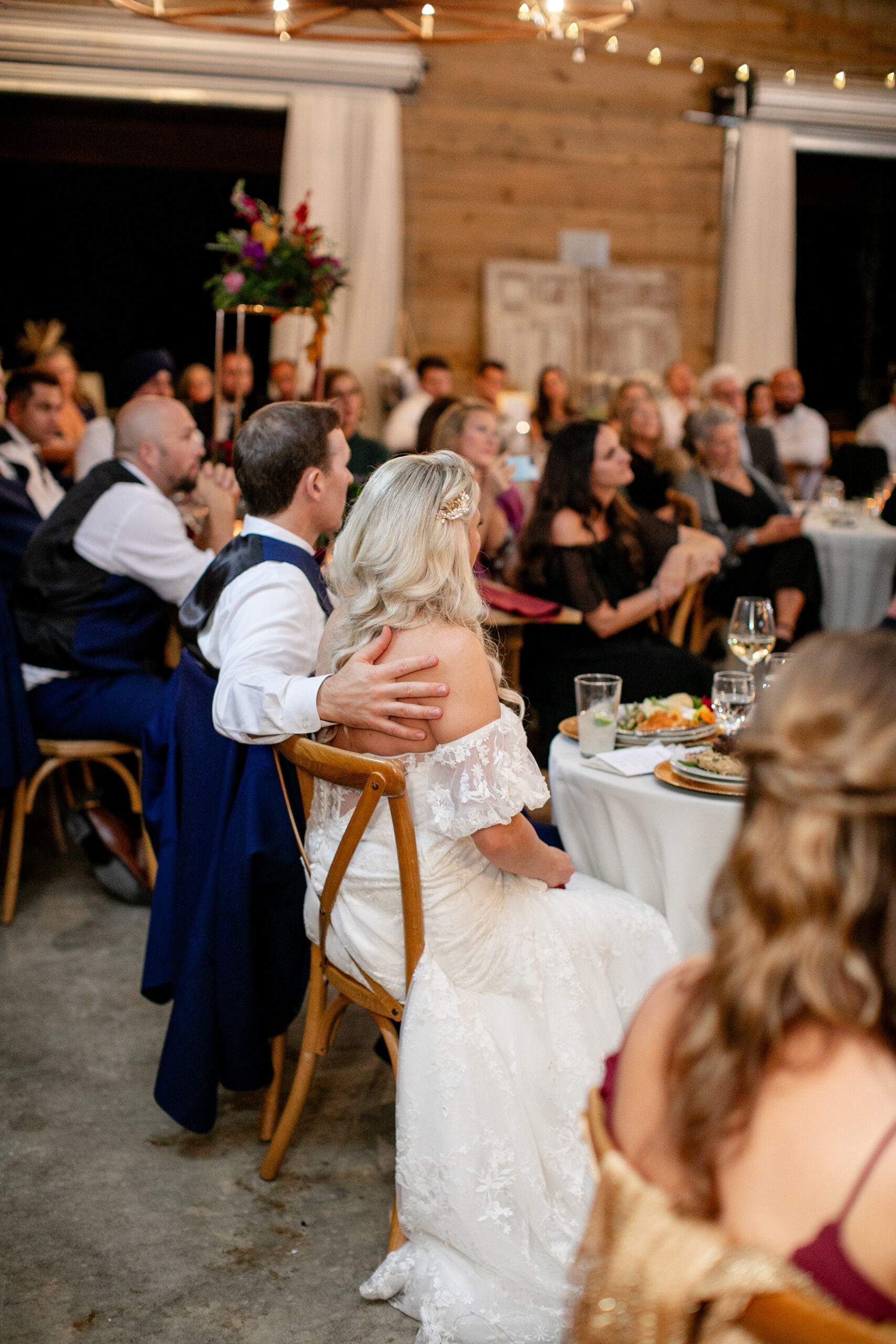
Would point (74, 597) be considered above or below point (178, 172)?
below

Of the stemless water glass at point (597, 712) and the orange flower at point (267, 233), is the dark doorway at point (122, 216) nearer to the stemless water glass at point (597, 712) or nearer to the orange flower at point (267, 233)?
the orange flower at point (267, 233)

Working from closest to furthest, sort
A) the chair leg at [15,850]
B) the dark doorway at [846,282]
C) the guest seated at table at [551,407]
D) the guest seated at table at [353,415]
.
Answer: the chair leg at [15,850], the guest seated at table at [353,415], the guest seated at table at [551,407], the dark doorway at [846,282]

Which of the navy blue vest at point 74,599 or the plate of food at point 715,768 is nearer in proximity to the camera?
the plate of food at point 715,768

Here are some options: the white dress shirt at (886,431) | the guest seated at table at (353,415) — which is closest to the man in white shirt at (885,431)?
the white dress shirt at (886,431)

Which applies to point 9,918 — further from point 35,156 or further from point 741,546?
point 35,156

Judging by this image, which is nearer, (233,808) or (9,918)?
(233,808)

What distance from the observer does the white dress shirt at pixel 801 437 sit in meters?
8.17

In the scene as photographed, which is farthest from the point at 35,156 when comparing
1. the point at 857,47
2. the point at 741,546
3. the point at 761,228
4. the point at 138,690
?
the point at 138,690

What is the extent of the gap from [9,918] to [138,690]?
71cm

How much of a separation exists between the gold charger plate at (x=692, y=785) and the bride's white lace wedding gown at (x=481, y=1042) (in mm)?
262

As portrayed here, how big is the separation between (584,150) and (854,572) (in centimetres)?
480

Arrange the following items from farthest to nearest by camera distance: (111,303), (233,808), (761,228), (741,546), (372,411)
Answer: (111,303)
(761,228)
(372,411)
(741,546)
(233,808)

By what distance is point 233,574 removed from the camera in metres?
2.30

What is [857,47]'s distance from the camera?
29.9 feet
